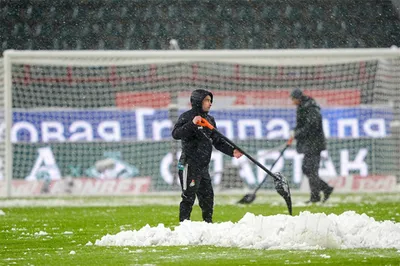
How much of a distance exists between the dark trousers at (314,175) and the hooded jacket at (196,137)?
18.8 ft

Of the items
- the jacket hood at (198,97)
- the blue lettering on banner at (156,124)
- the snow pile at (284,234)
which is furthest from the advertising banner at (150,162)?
the snow pile at (284,234)

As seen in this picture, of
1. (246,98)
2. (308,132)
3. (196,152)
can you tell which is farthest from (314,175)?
(196,152)

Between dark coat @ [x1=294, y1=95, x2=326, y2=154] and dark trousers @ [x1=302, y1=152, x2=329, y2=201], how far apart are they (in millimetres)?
102

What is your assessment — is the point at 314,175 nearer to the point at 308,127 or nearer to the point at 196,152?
the point at 308,127

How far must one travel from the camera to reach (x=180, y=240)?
9.17 meters

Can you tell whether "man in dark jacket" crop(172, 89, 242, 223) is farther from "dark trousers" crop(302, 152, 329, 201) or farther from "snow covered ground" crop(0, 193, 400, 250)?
"dark trousers" crop(302, 152, 329, 201)

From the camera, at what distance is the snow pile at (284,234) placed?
866cm

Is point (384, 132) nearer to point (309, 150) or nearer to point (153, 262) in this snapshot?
point (309, 150)

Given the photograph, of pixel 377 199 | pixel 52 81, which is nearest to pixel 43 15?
pixel 52 81

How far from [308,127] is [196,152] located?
6.34 meters

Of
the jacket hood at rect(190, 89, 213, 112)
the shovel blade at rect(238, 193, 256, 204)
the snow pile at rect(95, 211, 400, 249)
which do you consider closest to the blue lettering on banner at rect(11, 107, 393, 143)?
the shovel blade at rect(238, 193, 256, 204)

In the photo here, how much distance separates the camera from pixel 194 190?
1061 centimetres

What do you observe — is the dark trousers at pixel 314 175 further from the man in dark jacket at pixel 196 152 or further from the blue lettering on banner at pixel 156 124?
the man in dark jacket at pixel 196 152

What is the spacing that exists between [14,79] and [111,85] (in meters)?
1.87
